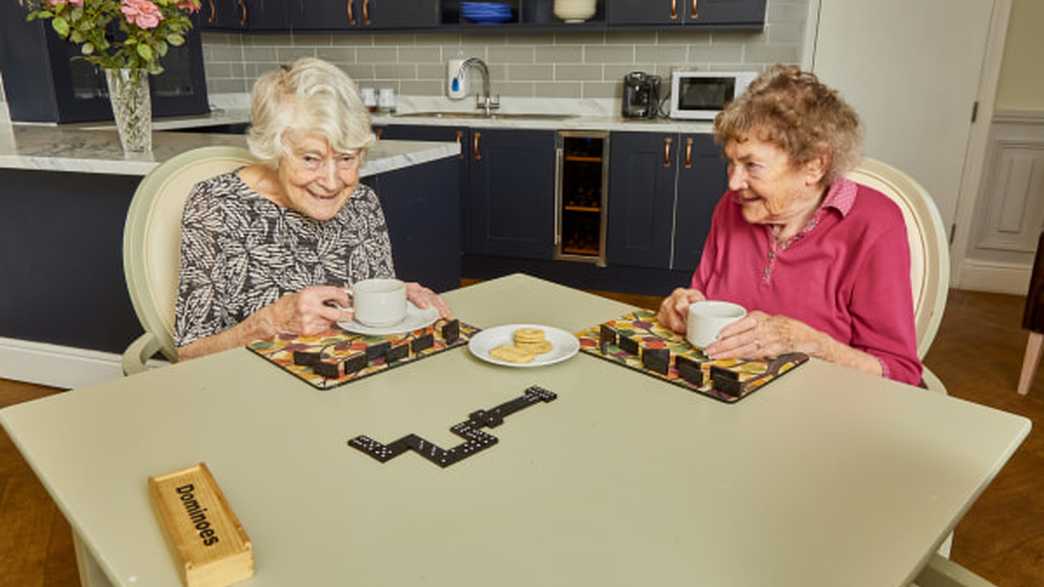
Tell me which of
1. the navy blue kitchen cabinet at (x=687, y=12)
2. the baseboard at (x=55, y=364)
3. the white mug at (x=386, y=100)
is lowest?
the baseboard at (x=55, y=364)

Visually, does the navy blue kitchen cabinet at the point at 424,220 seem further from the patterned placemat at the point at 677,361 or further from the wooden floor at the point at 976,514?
the patterned placemat at the point at 677,361

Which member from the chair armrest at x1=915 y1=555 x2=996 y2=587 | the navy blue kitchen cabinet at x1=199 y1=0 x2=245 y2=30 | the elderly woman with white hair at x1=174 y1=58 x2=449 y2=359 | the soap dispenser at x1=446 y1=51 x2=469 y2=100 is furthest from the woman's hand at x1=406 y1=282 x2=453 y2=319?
the navy blue kitchen cabinet at x1=199 y1=0 x2=245 y2=30

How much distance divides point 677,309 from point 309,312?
609 mm

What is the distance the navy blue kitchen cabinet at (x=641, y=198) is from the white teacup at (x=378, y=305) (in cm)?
290

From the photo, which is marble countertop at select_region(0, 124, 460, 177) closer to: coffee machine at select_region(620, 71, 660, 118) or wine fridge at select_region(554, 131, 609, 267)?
wine fridge at select_region(554, 131, 609, 267)

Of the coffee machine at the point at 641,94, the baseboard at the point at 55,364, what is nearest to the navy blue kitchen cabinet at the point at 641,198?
the coffee machine at the point at 641,94

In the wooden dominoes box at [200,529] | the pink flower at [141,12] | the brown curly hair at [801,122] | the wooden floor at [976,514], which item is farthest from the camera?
the pink flower at [141,12]

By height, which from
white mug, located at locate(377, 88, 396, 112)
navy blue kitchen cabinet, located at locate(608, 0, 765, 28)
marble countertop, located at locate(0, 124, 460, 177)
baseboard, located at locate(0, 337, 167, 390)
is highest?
navy blue kitchen cabinet, located at locate(608, 0, 765, 28)

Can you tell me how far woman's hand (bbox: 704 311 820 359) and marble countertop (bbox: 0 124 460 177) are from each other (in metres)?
1.39

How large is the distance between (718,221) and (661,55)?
3043mm

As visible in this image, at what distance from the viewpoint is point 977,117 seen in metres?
3.92

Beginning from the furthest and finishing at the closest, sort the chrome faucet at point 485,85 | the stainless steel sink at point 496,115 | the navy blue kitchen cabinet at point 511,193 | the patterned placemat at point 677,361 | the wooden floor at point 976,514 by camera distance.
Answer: the chrome faucet at point 485,85
the stainless steel sink at point 496,115
the navy blue kitchen cabinet at point 511,193
the wooden floor at point 976,514
the patterned placemat at point 677,361

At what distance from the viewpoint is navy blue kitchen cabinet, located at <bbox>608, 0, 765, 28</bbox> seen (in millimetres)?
3895

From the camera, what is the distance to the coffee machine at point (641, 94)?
4.28m
